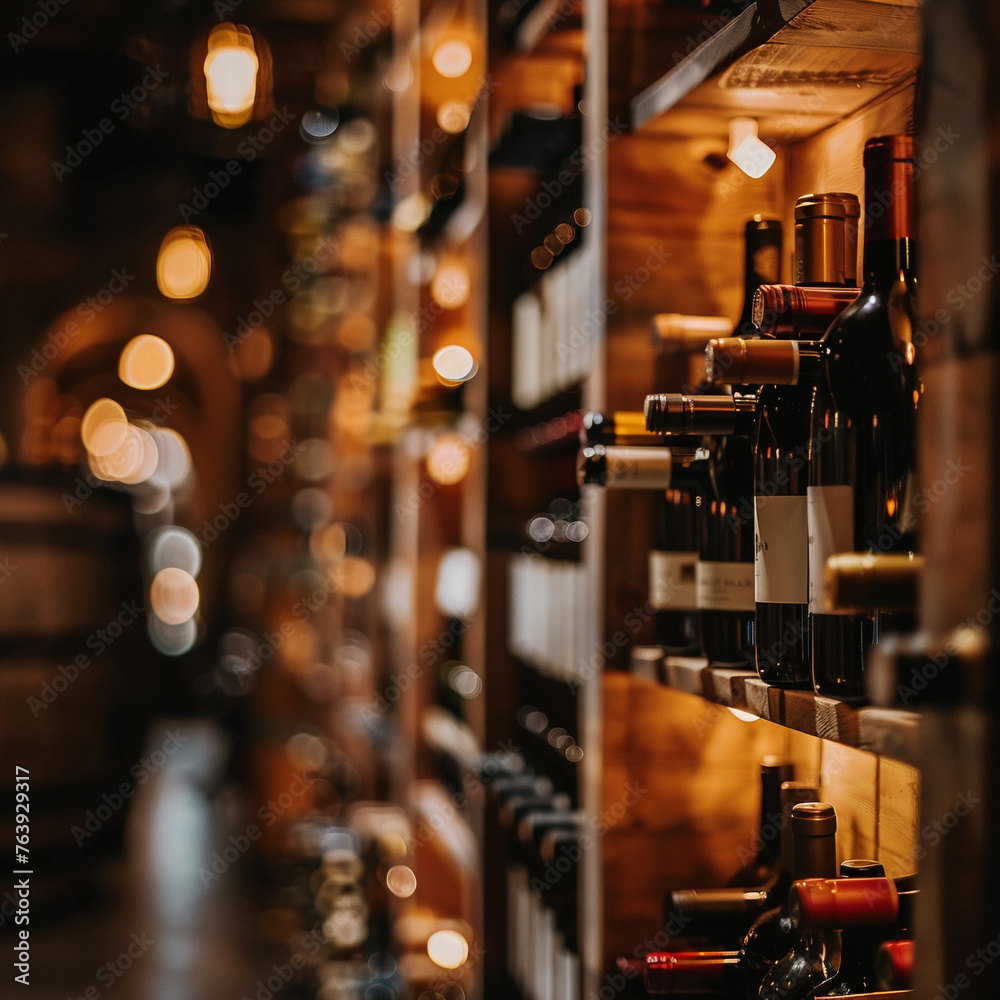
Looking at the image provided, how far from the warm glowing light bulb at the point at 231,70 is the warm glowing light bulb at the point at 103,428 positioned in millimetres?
8326

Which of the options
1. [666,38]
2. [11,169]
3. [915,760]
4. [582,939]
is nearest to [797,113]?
[666,38]

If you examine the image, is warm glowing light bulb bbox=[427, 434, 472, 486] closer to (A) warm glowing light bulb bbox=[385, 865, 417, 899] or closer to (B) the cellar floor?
(A) warm glowing light bulb bbox=[385, 865, 417, 899]

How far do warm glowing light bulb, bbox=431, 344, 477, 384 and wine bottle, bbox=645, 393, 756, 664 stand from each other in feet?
5.43

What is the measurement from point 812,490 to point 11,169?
24.4 ft

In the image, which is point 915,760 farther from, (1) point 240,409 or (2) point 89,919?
(1) point 240,409

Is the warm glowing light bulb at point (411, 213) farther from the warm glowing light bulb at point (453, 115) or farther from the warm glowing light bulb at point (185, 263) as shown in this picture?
the warm glowing light bulb at point (185, 263)

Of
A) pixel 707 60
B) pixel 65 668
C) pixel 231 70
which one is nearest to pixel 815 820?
pixel 707 60

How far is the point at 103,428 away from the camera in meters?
11.3

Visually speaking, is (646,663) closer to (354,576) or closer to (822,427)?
(822,427)

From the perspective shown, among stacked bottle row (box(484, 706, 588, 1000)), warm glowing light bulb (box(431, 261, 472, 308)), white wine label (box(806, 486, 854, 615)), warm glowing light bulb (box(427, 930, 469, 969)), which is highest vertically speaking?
warm glowing light bulb (box(431, 261, 472, 308))

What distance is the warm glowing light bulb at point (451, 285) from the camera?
10.9 feet

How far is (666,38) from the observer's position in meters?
1.65

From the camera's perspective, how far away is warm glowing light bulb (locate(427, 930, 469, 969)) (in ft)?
9.66

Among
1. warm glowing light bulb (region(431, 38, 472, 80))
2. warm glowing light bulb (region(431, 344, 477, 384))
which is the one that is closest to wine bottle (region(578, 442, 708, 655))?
warm glowing light bulb (region(431, 344, 477, 384))
